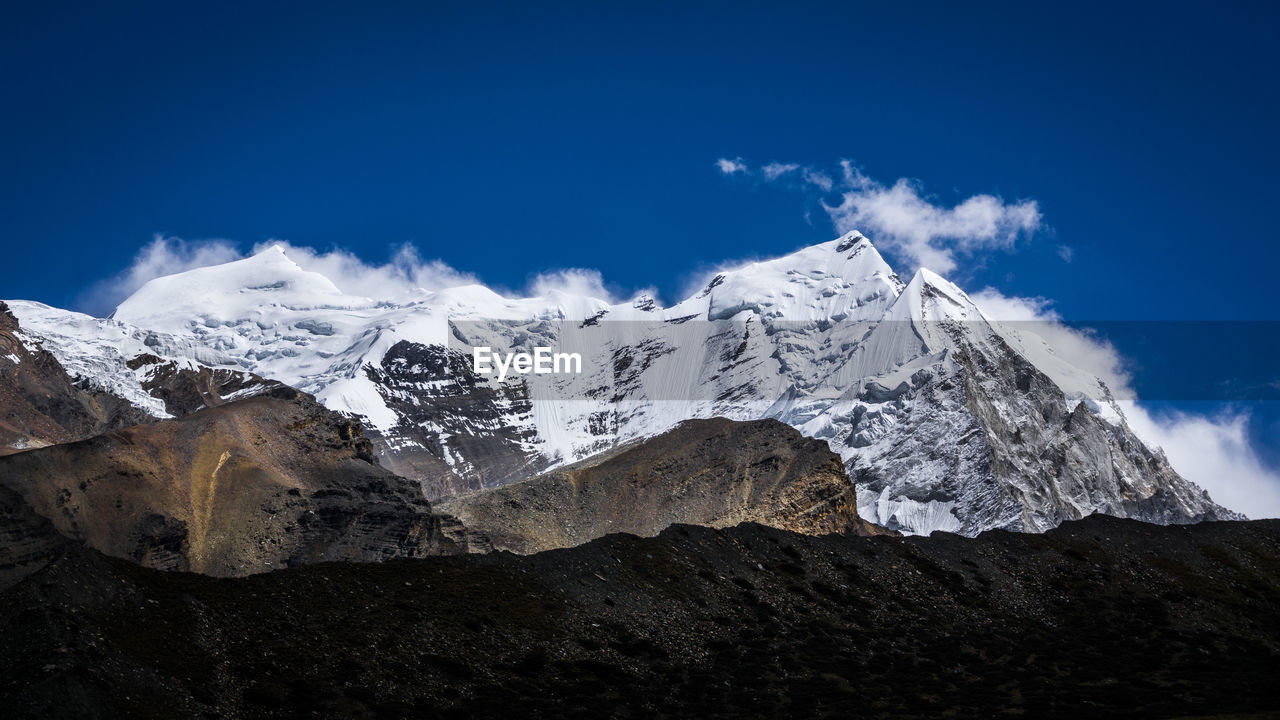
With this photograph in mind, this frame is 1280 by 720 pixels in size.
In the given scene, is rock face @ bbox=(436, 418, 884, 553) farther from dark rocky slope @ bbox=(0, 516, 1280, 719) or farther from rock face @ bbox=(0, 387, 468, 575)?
dark rocky slope @ bbox=(0, 516, 1280, 719)

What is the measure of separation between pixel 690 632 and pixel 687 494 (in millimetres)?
98656

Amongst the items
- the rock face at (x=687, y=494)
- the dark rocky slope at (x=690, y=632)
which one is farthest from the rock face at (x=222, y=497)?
the dark rocky slope at (x=690, y=632)

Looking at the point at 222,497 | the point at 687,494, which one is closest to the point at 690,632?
the point at 222,497

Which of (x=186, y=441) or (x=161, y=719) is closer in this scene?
(x=161, y=719)

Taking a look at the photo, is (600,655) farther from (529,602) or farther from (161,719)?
(161,719)

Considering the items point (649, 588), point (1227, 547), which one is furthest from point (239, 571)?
point (1227, 547)

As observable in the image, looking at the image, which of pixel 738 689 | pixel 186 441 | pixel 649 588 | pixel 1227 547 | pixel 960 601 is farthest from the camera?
pixel 186 441

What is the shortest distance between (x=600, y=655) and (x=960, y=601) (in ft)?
104

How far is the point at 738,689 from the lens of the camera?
67562mm

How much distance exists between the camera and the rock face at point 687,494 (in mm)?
169250

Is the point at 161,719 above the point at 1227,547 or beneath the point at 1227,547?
beneath

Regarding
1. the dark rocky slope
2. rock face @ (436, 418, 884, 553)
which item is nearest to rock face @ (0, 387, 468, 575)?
rock face @ (436, 418, 884, 553)

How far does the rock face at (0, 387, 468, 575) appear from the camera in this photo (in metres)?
139

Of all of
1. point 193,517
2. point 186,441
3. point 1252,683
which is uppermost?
point 186,441
